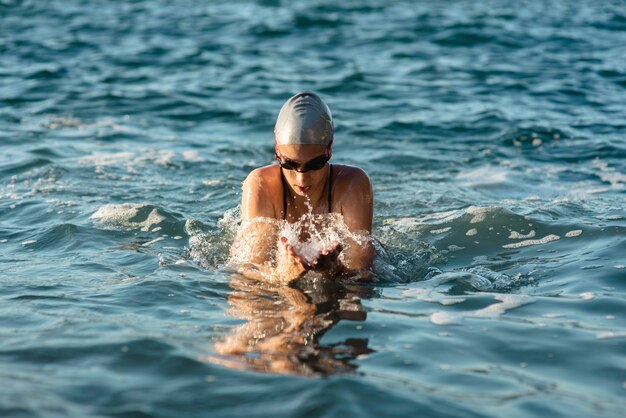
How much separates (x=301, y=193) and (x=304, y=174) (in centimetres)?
36

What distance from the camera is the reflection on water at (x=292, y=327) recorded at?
4.48 m

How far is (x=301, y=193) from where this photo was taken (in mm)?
6117

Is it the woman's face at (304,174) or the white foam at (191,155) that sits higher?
the woman's face at (304,174)

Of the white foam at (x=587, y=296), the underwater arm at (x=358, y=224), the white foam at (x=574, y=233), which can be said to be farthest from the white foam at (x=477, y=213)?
the white foam at (x=587, y=296)

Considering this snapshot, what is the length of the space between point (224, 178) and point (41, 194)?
193 centimetres

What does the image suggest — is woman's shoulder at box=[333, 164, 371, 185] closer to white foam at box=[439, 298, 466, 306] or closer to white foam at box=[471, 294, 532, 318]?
white foam at box=[439, 298, 466, 306]

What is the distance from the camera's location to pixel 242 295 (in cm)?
565

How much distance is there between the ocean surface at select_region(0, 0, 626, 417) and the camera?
4.28 meters

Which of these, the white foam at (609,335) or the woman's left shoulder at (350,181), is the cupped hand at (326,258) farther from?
the white foam at (609,335)

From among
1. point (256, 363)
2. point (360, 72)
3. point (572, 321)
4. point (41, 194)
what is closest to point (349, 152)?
point (41, 194)

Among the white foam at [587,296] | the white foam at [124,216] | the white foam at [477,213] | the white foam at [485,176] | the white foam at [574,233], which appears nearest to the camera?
the white foam at [587,296]

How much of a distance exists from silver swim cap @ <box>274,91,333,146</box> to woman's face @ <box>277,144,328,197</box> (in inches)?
1.5

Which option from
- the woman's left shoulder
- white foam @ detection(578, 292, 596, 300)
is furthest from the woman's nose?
white foam @ detection(578, 292, 596, 300)

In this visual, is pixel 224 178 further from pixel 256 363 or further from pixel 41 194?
pixel 256 363
